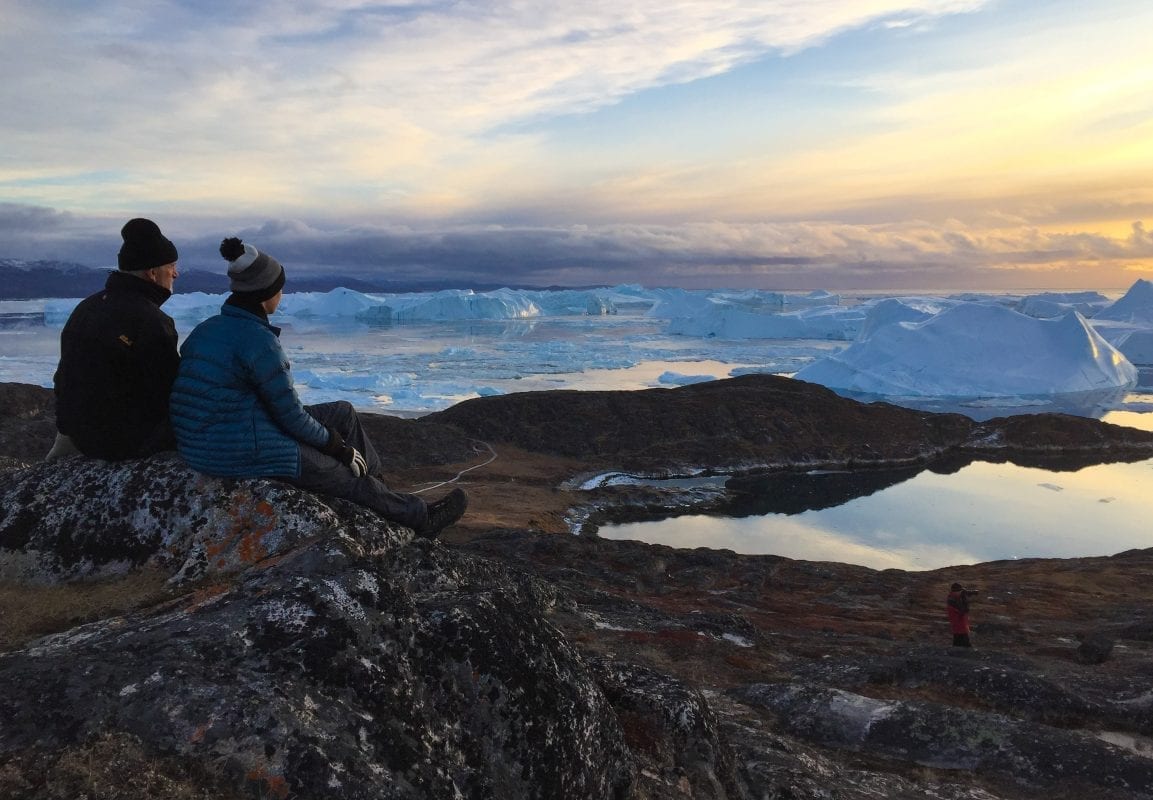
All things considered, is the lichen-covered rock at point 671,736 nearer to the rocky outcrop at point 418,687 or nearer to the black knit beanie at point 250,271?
the rocky outcrop at point 418,687

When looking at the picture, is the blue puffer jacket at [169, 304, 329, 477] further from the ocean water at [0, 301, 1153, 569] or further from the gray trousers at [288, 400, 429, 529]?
the ocean water at [0, 301, 1153, 569]

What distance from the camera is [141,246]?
5.91m

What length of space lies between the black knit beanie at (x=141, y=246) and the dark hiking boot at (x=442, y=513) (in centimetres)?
285

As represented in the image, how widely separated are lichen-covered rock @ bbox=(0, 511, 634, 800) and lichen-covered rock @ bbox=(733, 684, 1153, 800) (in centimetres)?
531

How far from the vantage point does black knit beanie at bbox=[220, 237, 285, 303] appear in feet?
18.3

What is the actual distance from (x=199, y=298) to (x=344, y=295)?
27.1m

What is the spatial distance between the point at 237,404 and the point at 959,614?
1403 cm

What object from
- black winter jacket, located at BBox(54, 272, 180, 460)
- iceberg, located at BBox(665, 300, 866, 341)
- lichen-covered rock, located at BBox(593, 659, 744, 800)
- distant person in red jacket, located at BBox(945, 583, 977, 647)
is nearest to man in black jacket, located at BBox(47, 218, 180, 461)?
black winter jacket, located at BBox(54, 272, 180, 460)

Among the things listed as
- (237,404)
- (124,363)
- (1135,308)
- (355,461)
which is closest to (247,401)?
(237,404)

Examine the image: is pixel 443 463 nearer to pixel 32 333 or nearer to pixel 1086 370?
pixel 1086 370

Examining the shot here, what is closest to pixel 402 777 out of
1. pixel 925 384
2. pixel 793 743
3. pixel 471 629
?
pixel 471 629

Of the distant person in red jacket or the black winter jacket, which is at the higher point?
the black winter jacket

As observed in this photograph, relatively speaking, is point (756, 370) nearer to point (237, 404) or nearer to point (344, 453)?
point (344, 453)

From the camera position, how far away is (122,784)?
133 inches
